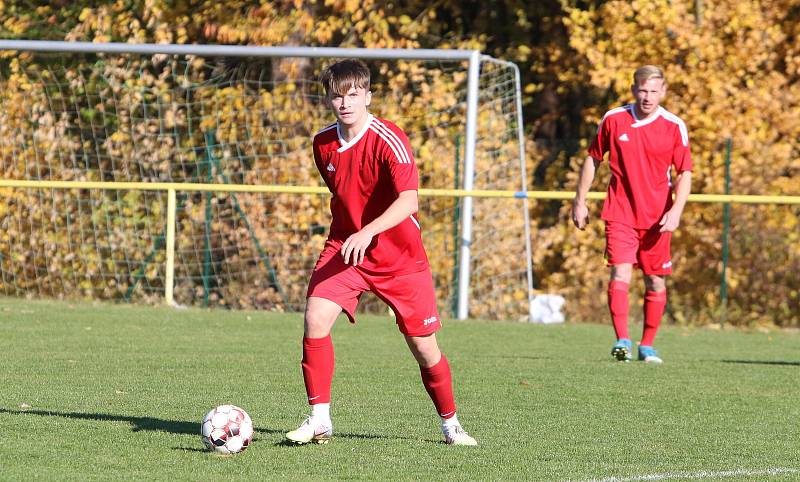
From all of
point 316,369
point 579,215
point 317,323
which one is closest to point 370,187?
point 317,323

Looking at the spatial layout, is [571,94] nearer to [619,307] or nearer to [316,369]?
[619,307]

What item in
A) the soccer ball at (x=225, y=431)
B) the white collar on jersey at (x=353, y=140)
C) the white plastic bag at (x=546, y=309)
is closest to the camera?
the soccer ball at (x=225, y=431)

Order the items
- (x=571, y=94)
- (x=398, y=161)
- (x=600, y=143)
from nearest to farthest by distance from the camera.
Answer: (x=398, y=161) < (x=600, y=143) < (x=571, y=94)

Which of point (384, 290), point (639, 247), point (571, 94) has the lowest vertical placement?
point (639, 247)

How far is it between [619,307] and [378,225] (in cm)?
456

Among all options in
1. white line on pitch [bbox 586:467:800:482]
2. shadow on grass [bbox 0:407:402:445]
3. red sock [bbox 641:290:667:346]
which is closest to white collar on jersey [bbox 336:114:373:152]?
shadow on grass [bbox 0:407:402:445]

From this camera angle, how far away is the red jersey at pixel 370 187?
5707 millimetres

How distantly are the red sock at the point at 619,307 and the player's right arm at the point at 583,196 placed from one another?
0.55 metres

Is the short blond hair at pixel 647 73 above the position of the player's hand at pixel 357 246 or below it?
above

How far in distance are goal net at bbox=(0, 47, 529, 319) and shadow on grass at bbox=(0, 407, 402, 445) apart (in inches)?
317

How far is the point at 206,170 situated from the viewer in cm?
1504

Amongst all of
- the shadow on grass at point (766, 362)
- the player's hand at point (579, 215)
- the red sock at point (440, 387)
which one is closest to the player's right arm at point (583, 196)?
the player's hand at point (579, 215)

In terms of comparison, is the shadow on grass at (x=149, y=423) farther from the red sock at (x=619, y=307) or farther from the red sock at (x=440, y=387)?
the red sock at (x=619, y=307)

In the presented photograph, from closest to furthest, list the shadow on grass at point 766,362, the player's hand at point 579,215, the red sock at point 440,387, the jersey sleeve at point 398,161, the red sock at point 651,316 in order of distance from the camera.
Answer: the jersey sleeve at point 398,161 → the red sock at point 440,387 → the player's hand at point 579,215 → the red sock at point 651,316 → the shadow on grass at point 766,362
